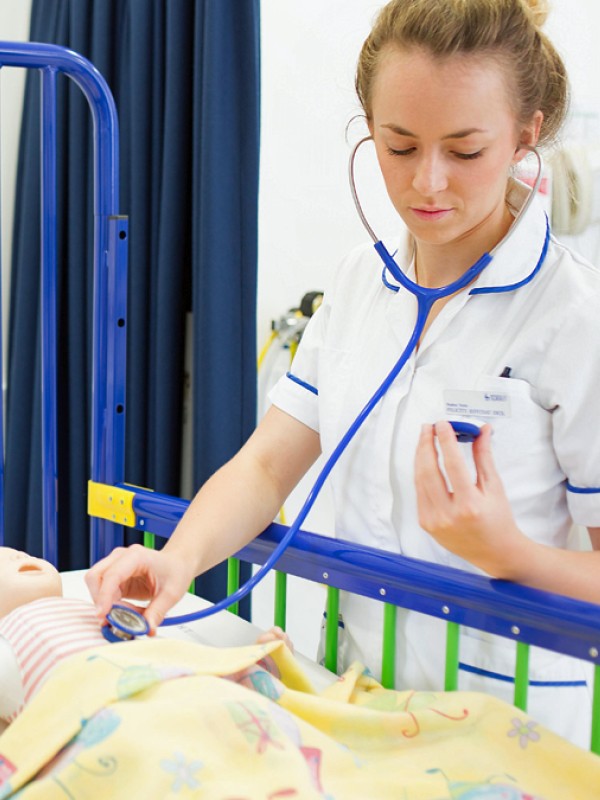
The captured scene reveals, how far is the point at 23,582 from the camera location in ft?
3.86

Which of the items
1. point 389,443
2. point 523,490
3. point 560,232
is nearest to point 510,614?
point 523,490

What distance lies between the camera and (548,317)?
3.41ft

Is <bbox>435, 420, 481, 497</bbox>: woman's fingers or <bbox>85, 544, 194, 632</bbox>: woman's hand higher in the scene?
<bbox>435, 420, 481, 497</bbox>: woman's fingers

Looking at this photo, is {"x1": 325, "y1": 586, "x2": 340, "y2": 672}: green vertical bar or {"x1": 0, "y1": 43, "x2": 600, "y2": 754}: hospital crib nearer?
{"x1": 0, "y1": 43, "x2": 600, "y2": 754}: hospital crib

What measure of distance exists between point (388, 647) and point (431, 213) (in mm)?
484

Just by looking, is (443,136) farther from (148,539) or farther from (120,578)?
(148,539)

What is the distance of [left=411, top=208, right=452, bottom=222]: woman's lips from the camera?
1.03 metres

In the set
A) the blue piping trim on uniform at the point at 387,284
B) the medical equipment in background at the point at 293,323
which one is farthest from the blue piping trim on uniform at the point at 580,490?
the medical equipment in background at the point at 293,323

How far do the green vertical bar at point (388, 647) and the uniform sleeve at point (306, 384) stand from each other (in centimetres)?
28

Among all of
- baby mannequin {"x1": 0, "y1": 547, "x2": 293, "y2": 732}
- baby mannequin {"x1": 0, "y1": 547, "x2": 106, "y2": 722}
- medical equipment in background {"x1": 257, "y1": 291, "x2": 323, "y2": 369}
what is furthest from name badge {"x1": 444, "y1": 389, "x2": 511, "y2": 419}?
medical equipment in background {"x1": 257, "y1": 291, "x2": 323, "y2": 369}

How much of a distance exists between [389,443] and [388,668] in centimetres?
26

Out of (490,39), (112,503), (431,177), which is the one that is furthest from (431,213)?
(112,503)

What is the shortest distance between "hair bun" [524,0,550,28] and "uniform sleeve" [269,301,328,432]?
0.43 m

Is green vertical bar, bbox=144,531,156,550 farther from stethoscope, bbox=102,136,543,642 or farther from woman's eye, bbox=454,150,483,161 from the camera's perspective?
woman's eye, bbox=454,150,483,161
